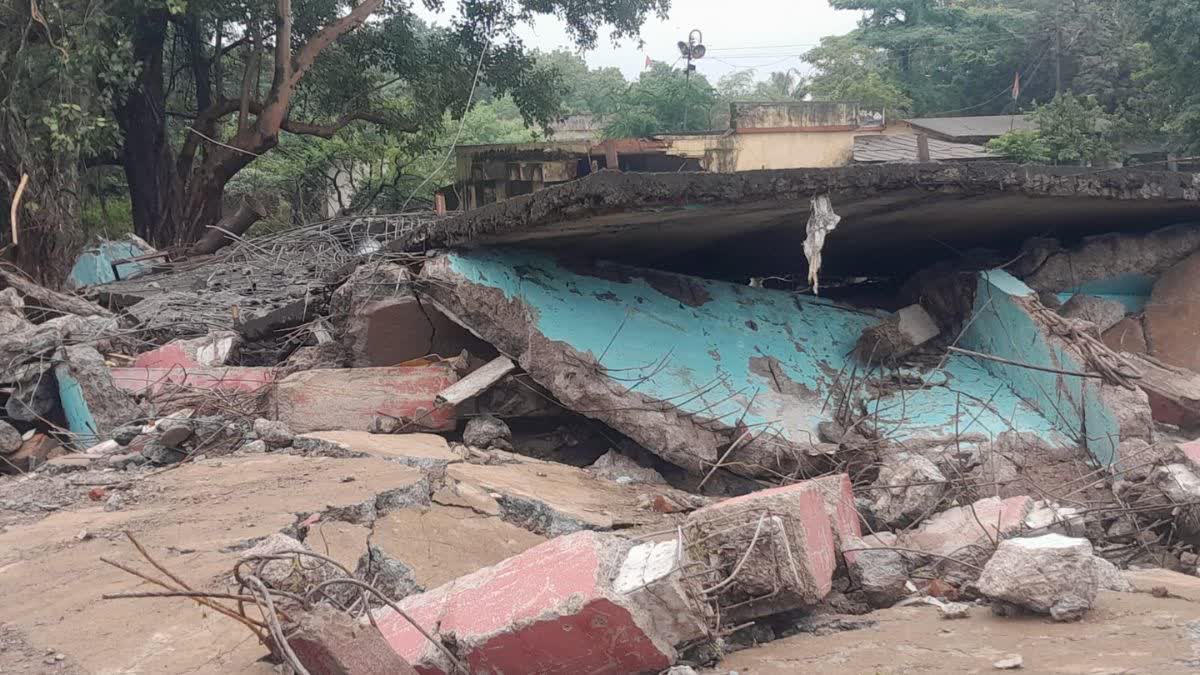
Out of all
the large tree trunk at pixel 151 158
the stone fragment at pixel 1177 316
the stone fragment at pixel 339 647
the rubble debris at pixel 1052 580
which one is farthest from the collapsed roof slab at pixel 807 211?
the large tree trunk at pixel 151 158

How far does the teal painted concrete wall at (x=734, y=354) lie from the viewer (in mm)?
4914

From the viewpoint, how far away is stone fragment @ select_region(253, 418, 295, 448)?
4660 millimetres

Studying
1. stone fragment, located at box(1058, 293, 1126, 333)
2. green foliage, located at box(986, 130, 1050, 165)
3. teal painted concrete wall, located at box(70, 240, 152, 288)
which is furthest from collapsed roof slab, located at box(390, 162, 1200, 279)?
green foliage, located at box(986, 130, 1050, 165)

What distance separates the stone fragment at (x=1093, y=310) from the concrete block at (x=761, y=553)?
10.9 feet

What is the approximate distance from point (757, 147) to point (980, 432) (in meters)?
15.5

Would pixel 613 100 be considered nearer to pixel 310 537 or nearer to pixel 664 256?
pixel 664 256

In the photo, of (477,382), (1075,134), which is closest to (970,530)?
(477,382)

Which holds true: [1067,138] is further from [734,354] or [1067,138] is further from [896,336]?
[734,354]

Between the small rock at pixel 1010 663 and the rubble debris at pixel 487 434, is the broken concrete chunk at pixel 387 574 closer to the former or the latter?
the small rock at pixel 1010 663

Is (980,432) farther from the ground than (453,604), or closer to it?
closer to it

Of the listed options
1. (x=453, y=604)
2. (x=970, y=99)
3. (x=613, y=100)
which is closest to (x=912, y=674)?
(x=453, y=604)

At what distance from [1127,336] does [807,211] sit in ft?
7.14

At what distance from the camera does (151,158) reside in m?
14.0

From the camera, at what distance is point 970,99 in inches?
1157
